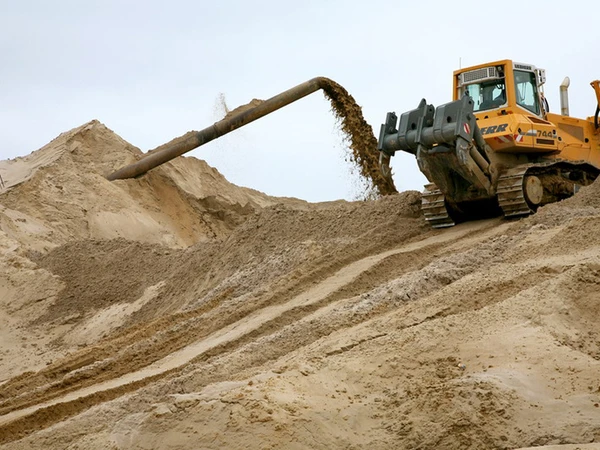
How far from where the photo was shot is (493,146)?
42.5ft

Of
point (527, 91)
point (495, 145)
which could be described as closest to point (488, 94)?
point (527, 91)

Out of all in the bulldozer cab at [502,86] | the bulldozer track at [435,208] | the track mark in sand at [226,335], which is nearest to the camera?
the track mark in sand at [226,335]

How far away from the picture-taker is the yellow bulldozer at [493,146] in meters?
12.1

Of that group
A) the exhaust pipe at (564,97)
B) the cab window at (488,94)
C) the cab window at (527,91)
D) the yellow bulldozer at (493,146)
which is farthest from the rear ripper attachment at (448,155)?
the exhaust pipe at (564,97)

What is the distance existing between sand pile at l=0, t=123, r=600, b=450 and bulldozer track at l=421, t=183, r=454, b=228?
21 cm

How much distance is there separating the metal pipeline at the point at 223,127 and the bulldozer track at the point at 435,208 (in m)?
4.93

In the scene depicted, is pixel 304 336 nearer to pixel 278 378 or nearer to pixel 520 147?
pixel 278 378

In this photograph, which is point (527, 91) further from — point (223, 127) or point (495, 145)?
point (223, 127)

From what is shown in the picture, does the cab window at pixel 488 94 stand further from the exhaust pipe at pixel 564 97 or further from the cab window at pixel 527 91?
the exhaust pipe at pixel 564 97

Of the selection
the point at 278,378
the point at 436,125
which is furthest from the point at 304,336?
the point at 436,125

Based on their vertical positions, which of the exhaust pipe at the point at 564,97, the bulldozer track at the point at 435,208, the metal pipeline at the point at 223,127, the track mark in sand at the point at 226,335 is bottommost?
the track mark in sand at the point at 226,335

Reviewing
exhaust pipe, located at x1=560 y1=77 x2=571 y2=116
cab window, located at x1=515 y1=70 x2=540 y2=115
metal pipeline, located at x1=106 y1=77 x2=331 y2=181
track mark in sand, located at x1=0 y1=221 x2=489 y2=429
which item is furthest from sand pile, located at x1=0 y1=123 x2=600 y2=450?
metal pipeline, located at x1=106 y1=77 x2=331 y2=181

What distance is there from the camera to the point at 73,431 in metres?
7.81

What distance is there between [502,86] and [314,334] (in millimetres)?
6056
